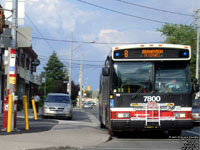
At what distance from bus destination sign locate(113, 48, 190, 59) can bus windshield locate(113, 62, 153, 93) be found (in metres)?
0.39

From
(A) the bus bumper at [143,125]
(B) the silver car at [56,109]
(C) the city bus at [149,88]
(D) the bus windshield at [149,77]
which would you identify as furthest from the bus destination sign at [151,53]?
(B) the silver car at [56,109]

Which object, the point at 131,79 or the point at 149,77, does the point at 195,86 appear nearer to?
the point at 149,77

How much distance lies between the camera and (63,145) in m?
11.3

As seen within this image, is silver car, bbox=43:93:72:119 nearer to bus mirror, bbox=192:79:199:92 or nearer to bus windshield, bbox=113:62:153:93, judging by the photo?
bus windshield, bbox=113:62:153:93

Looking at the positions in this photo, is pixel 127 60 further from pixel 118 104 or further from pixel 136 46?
pixel 118 104

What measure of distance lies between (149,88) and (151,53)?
4.20ft

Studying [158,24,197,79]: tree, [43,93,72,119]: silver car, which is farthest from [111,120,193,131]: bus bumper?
[158,24,197,79]: tree

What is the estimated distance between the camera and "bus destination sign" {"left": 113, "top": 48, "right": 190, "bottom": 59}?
44.7 ft

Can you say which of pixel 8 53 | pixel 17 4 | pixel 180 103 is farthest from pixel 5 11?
pixel 180 103

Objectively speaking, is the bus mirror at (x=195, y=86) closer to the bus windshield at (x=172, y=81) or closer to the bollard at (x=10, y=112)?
the bus windshield at (x=172, y=81)

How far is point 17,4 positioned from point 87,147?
6.76 metres

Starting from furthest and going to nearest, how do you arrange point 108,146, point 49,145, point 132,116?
point 132,116, point 108,146, point 49,145

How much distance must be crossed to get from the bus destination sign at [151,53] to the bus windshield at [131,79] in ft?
1.29

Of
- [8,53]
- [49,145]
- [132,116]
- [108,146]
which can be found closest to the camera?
[49,145]
